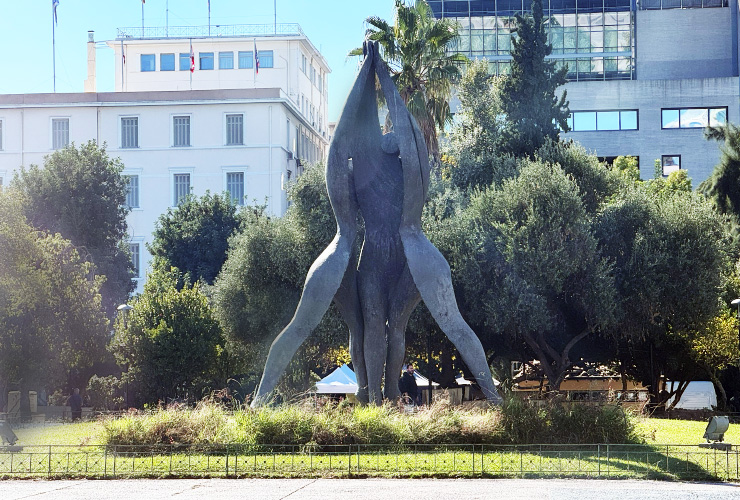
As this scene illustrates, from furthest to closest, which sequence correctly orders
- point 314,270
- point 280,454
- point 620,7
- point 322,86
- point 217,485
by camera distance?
point 322,86
point 620,7
point 314,270
point 280,454
point 217,485

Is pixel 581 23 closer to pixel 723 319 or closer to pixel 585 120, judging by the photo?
pixel 585 120

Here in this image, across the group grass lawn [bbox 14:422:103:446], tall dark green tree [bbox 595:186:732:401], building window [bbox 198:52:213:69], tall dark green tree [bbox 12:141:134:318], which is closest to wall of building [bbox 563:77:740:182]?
tall dark green tree [bbox 12:141:134:318]

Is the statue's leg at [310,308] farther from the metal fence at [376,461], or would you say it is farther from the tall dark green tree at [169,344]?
the tall dark green tree at [169,344]

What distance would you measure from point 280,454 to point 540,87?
94.3ft

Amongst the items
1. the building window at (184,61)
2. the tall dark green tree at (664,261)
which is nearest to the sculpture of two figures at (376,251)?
the tall dark green tree at (664,261)

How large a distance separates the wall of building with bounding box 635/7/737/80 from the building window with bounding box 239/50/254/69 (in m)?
30.1

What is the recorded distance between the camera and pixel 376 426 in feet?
58.8

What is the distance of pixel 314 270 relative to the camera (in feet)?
69.8

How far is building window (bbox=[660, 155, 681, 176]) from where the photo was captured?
232ft

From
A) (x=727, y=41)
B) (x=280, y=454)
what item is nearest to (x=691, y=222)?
(x=280, y=454)

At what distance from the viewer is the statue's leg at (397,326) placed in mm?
21734

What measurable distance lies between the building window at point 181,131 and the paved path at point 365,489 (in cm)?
6015

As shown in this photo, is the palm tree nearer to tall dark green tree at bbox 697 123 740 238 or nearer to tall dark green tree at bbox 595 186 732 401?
tall dark green tree at bbox 595 186 732 401

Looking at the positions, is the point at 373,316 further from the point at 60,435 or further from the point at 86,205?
the point at 86,205
